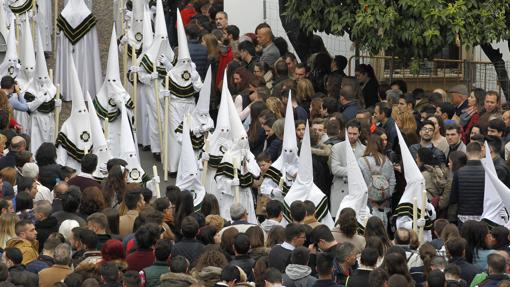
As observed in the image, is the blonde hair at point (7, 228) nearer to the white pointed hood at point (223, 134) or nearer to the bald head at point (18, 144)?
the bald head at point (18, 144)

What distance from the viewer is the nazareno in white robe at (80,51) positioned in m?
24.9

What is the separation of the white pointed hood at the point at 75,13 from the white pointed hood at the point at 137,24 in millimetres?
663

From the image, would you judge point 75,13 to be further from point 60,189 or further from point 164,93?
point 60,189

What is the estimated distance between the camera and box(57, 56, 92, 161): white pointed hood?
21141 mm

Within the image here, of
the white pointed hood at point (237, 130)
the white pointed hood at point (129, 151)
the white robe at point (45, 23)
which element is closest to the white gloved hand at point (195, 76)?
the white pointed hood at point (129, 151)

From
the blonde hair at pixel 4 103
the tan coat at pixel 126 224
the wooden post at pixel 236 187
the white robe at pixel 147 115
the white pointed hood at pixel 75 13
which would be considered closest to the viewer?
the tan coat at pixel 126 224

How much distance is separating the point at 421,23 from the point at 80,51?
16.0 ft

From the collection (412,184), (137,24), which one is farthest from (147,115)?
(412,184)

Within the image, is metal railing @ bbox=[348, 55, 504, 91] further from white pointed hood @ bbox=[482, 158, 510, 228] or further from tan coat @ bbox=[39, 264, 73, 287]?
tan coat @ bbox=[39, 264, 73, 287]

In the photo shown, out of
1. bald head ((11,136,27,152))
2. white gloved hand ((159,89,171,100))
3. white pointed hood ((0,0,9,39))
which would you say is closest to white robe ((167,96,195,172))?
white gloved hand ((159,89,171,100))

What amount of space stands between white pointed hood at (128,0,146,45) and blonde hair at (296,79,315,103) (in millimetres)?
2941

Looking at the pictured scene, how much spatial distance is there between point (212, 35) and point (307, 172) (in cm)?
575

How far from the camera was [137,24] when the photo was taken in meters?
24.9

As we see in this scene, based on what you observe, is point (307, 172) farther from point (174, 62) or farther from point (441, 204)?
point (174, 62)
